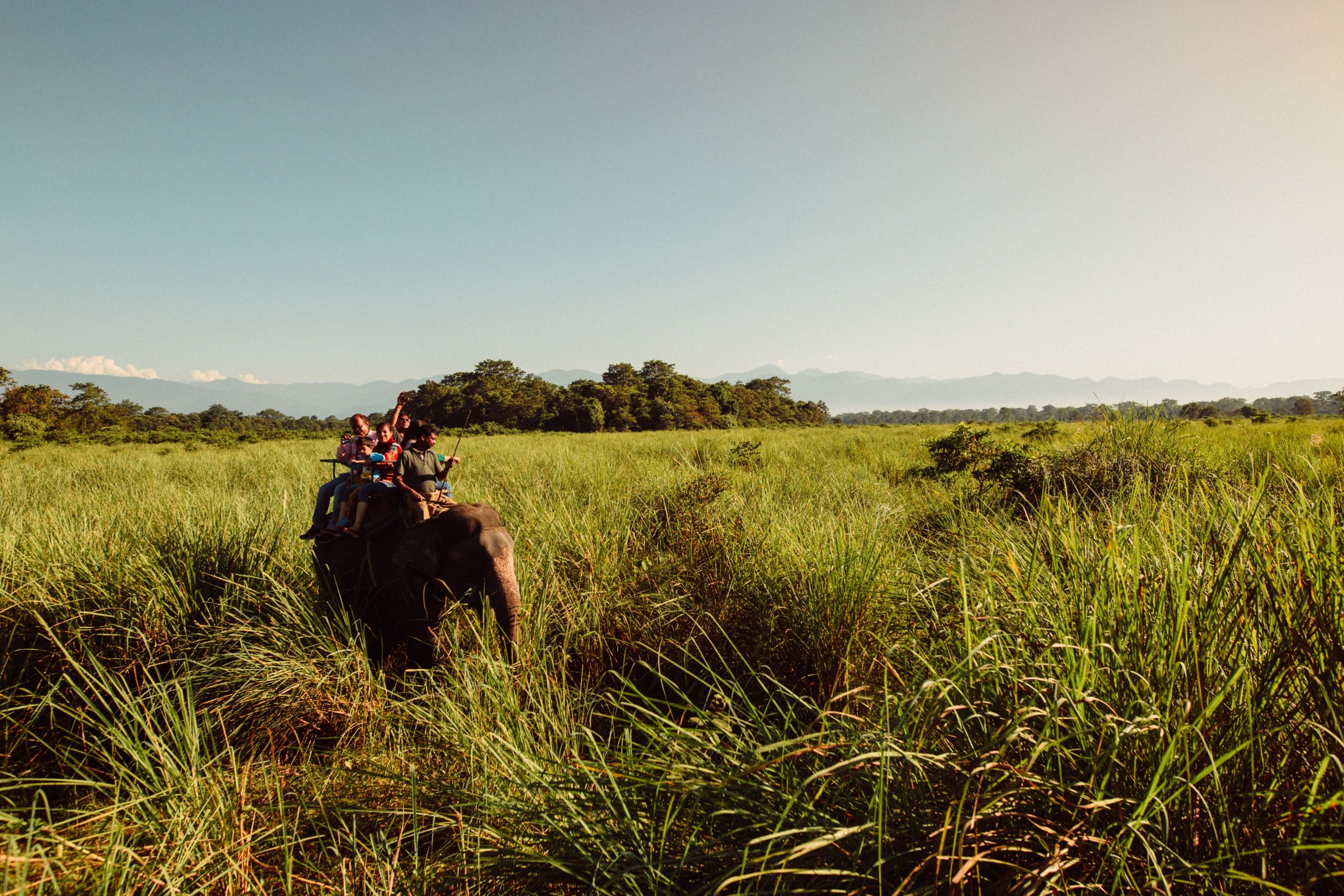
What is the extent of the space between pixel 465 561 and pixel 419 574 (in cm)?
29

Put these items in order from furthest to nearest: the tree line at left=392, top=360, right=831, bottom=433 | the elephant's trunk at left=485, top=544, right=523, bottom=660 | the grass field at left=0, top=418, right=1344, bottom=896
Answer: the tree line at left=392, top=360, right=831, bottom=433 < the elephant's trunk at left=485, top=544, right=523, bottom=660 < the grass field at left=0, top=418, right=1344, bottom=896

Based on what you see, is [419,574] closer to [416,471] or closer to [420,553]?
[420,553]

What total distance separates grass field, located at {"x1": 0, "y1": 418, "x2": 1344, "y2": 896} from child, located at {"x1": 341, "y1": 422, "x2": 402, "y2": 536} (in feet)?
1.82

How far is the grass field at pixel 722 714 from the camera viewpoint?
1116 mm

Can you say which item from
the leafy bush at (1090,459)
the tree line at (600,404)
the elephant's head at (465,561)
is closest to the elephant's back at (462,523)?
the elephant's head at (465,561)

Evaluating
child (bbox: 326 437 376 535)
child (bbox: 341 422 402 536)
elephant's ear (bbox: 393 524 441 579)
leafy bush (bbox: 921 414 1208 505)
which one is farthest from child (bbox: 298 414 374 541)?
leafy bush (bbox: 921 414 1208 505)

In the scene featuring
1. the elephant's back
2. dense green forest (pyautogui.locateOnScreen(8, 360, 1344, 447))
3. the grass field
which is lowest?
the grass field

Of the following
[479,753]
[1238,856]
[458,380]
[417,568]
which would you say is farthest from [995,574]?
[458,380]

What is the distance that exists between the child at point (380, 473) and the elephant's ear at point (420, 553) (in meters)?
0.39

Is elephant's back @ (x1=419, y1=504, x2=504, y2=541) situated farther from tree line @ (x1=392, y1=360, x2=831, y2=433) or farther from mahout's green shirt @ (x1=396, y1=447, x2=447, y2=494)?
tree line @ (x1=392, y1=360, x2=831, y2=433)

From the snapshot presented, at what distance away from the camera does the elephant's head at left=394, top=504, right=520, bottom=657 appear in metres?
2.61

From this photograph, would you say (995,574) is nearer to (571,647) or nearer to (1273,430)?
(571,647)

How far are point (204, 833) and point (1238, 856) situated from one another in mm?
2636

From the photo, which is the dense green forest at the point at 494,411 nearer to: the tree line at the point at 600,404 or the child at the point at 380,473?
the tree line at the point at 600,404
